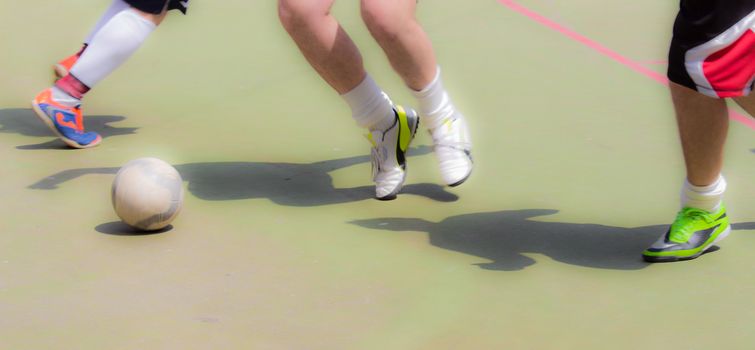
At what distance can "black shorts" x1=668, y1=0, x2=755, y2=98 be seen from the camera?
12.0 feet

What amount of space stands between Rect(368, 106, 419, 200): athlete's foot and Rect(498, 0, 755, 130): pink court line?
182 centimetres

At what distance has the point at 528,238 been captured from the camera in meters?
4.26

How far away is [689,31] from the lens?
12.2ft

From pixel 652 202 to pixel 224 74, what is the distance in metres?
2.85

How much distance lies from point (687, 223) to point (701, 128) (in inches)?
14.2

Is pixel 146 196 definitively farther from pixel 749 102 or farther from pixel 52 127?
pixel 749 102

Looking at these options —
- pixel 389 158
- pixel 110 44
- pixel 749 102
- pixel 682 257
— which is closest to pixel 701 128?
pixel 749 102

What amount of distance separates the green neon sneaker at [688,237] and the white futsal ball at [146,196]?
1.71 meters

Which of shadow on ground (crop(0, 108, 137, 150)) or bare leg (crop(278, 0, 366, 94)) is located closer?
bare leg (crop(278, 0, 366, 94))

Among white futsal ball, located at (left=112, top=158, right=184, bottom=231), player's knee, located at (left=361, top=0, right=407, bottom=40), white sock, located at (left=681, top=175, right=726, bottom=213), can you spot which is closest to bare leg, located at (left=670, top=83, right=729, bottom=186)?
white sock, located at (left=681, top=175, right=726, bottom=213)

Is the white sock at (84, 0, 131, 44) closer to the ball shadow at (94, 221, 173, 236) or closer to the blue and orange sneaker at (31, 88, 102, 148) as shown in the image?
the blue and orange sneaker at (31, 88, 102, 148)

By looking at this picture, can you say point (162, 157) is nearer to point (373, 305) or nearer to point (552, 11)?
point (373, 305)

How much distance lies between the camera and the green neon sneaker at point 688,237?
400 centimetres

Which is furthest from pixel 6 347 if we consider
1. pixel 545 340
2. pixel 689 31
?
pixel 689 31
